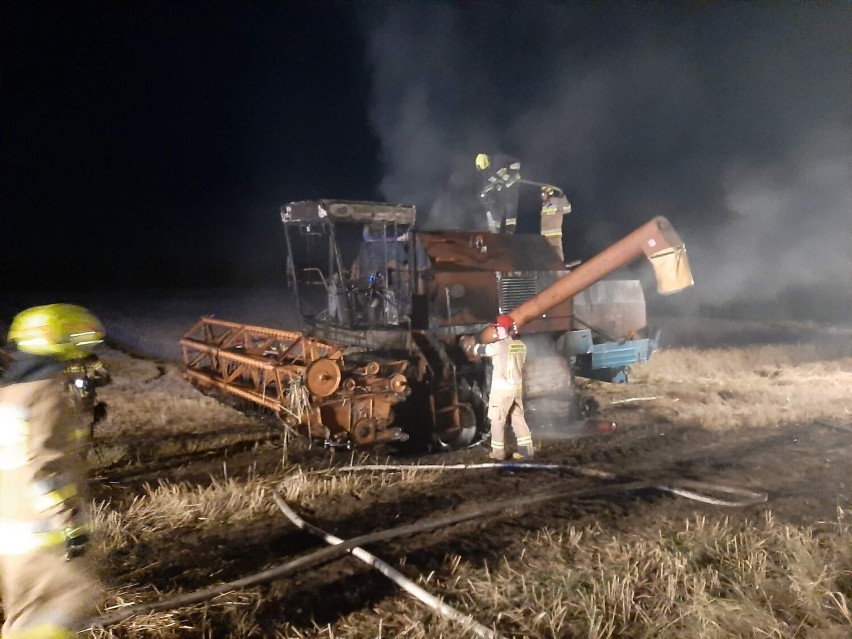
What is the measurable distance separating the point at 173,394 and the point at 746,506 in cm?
859

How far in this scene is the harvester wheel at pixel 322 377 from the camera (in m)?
6.53

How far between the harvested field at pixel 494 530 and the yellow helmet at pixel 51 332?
1701 millimetres

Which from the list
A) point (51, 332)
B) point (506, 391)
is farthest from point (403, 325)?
point (51, 332)

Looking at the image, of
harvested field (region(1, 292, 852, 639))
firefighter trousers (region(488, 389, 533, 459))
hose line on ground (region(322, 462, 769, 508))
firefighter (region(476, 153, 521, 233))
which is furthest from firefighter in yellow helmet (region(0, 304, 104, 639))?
firefighter (region(476, 153, 521, 233))

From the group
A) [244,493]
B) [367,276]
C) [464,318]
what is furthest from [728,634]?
[367,276]

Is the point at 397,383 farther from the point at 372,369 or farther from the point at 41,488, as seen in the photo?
the point at 41,488

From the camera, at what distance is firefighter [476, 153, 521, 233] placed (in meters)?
10.1

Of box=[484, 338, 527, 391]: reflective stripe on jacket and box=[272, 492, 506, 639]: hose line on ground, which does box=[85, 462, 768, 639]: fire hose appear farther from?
box=[484, 338, 527, 391]: reflective stripe on jacket

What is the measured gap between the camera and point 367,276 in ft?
30.0

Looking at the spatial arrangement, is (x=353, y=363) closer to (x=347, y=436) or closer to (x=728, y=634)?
(x=347, y=436)

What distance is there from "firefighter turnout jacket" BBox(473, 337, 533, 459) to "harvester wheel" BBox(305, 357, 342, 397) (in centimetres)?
186

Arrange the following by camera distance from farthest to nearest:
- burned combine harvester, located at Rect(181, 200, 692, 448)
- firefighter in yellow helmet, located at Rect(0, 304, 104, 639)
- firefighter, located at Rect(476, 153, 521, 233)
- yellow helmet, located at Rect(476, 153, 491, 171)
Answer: yellow helmet, located at Rect(476, 153, 491, 171), firefighter, located at Rect(476, 153, 521, 233), burned combine harvester, located at Rect(181, 200, 692, 448), firefighter in yellow helmet, located at Rect(0, 304, 104, 639)

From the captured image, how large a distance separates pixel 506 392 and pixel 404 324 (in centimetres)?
216

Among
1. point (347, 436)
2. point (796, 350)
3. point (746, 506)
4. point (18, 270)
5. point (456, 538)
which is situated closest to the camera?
point (456, 538)
